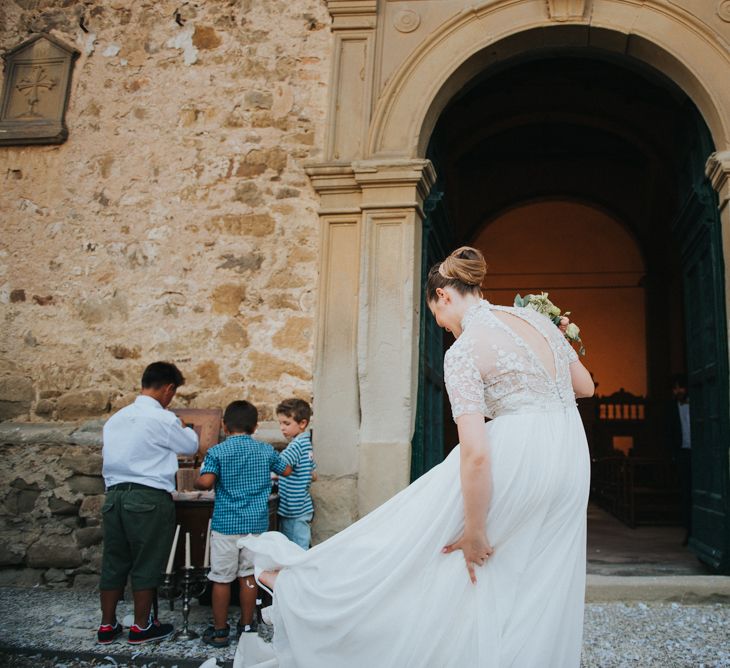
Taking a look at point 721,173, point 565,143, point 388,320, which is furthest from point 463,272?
point 565,143

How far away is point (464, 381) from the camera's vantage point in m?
2.10

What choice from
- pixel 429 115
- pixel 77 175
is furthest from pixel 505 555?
pixel 77 175

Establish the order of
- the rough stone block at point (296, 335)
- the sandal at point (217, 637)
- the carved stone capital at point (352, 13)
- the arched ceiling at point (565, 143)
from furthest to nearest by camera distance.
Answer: the arched ceiling at point (565, 143) → the carved stone capital at point (352, 13) → the rough stone block at point (296, 335) → the sandal at point (217, 637)

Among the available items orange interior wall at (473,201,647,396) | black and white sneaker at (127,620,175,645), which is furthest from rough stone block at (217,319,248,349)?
orange interior wall at (473,201,647,396)

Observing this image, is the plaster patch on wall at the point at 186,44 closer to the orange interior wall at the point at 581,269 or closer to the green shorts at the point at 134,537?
the green shorts at the point at 134,537

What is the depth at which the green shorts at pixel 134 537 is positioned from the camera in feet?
11.1

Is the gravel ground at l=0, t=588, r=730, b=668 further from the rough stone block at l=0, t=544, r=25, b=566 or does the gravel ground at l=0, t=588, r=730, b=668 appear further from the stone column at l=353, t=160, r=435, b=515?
the stone column at l=353, t=160, r=435, b=515

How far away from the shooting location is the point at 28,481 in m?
4.70

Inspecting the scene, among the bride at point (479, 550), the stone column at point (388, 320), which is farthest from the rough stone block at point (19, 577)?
the bride at point (479, 550)

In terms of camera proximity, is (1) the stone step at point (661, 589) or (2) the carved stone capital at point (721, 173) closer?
(1) the stone step at point (661, 589)

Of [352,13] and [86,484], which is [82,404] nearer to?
[86,484]

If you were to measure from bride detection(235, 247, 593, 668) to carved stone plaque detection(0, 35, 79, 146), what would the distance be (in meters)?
4.36

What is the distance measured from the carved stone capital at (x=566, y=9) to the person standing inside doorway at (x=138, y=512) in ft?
12.3

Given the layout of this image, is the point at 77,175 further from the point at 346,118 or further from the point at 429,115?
the point at 429,115
